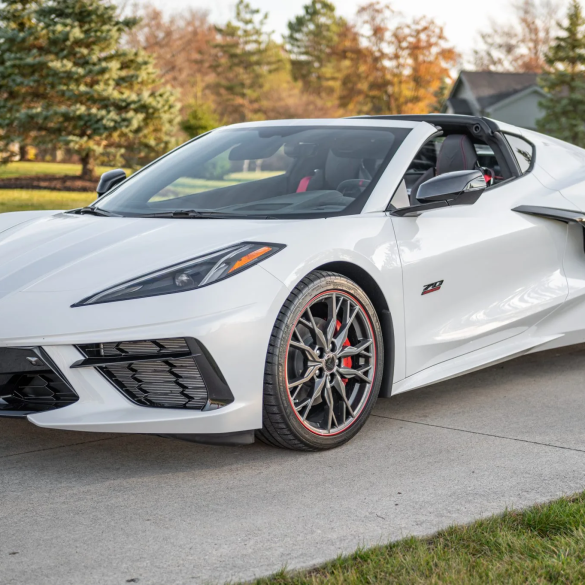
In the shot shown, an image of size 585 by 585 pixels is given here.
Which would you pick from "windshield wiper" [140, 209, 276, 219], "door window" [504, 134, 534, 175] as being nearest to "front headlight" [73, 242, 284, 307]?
"windshield wiper" [140, 209, 276, 219]

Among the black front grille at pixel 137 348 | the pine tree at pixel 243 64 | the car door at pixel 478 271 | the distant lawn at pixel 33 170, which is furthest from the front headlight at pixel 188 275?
the pine tree at pixel 243 64

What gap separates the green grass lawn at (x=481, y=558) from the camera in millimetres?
2518

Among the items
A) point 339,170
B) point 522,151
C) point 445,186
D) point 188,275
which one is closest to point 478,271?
point 445,186

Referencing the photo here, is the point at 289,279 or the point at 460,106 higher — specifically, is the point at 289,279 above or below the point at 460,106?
above

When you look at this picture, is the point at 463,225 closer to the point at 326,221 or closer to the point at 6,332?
the point at 326,221

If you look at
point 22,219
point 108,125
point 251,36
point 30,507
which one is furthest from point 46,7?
point 251,36

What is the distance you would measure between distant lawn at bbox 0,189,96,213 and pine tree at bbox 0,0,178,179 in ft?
11.0

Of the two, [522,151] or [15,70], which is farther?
[15,70]

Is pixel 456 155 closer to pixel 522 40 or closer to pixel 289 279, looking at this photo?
pixel 289 279

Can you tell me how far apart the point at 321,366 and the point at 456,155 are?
6.04 feet

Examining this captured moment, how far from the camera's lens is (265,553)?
2758 mm

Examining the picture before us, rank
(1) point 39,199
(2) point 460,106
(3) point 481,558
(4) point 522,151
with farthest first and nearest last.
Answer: (2) point 460,106, (1) point 39,199, (4) point 522,151, (3) point 481,558

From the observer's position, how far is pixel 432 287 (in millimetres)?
4086

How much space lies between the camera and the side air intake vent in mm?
3246
